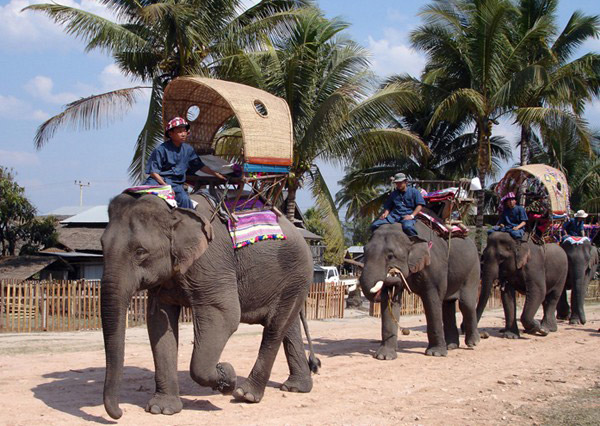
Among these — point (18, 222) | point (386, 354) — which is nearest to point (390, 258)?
point (386, 354)

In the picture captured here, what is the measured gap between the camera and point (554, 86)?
25.4 metres

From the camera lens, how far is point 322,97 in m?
20.7

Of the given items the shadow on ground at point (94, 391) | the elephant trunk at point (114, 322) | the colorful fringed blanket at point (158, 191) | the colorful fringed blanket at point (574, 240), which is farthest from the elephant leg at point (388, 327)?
the colorful fringed blanket at point (574, 240)

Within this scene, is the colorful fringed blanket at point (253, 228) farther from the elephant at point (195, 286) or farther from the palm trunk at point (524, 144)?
the palm trunk at point (524, 144)

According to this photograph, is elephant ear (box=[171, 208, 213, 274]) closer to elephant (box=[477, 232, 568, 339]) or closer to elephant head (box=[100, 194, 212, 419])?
elephant head (box=[100, 194, 212, 419])

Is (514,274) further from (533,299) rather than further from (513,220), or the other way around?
(513,220)

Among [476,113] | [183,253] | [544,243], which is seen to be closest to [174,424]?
[183,253]

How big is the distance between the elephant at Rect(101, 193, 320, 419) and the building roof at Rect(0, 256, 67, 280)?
1313 cm

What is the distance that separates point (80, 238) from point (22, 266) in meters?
6.50

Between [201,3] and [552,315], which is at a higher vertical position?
[201,3]

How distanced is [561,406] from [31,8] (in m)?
15.6

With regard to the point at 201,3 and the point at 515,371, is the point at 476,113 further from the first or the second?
the point at 515,371

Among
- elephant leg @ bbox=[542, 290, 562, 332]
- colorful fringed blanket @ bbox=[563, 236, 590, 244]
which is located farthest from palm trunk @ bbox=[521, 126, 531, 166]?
elephant leg @ bbox=[542, 290, 562, 332]

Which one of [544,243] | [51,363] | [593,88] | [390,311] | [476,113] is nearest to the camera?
[51,363]
